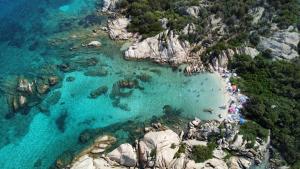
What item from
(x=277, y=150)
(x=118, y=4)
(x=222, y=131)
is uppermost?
(x=118, y=4)

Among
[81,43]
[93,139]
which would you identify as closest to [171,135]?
[93,139]

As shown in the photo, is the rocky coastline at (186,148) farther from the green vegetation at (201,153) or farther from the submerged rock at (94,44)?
the submerged rock at (94,44)

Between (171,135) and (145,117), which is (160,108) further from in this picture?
(171,135)

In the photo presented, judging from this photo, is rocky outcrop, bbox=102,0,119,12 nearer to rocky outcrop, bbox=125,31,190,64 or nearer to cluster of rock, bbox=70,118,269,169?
rocky outcrop, bbox=125,31,190,64

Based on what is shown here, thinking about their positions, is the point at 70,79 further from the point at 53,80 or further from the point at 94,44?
the point at 94,44

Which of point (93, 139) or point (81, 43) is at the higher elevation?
point (81, 43)

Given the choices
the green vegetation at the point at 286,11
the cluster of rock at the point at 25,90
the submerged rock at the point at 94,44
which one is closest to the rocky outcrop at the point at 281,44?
the green vegetation at the point at 286,11

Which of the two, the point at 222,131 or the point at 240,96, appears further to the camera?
the point at 240,96
